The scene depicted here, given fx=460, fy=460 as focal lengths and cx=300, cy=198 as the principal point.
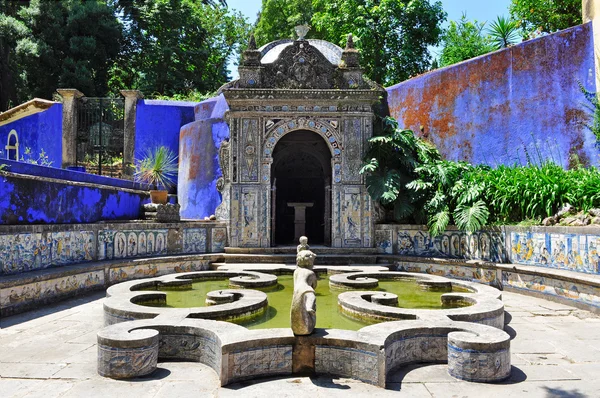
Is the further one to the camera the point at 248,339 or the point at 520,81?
the point at 520,81

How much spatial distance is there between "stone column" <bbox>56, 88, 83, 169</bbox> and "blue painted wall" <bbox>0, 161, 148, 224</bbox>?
7.46 meters

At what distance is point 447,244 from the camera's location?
11.2m

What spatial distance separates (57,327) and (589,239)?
866cm

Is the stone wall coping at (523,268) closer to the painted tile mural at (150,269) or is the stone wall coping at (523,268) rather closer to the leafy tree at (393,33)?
the painted tile mural at (150,269)

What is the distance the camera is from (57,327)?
21.3 feet

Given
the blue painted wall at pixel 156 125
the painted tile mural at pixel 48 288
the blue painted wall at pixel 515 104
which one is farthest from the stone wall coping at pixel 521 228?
the blue painted wall at pixel 156 125

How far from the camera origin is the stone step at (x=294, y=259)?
11352mm

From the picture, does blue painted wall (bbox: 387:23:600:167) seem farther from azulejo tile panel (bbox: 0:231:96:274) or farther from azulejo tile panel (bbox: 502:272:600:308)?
azulejo tile panel (bbox: 0:231:96:274)

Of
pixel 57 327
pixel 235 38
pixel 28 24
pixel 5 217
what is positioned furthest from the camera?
pixel 235 38

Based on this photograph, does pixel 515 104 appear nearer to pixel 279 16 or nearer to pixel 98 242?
pixel 98 242

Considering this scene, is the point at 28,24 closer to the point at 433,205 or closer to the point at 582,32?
the point at 433,205

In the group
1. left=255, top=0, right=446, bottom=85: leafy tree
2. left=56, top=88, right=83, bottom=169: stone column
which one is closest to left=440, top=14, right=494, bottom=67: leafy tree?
left=255, top=0, right=446, bottom=85: leafy tree

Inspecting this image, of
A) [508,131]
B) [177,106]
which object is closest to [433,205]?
[508,131]

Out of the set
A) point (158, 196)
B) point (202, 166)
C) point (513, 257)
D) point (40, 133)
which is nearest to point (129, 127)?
point (40, 133)
